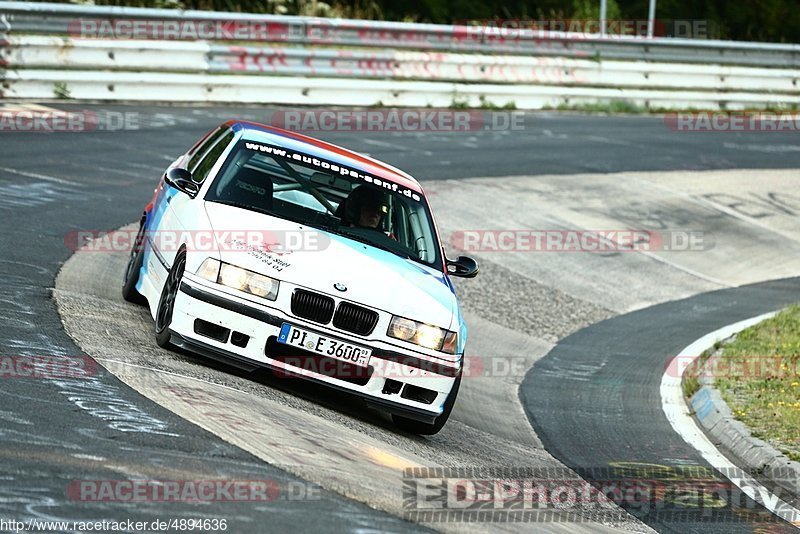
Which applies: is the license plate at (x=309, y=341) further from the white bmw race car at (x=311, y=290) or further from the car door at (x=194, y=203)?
the car door at (x=194, y=203)

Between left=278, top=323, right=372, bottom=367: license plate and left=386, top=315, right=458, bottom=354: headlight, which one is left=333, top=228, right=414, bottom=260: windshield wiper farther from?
left=278, top=323, right=372, bottom=367: license plate

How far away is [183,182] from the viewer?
29.2 feet

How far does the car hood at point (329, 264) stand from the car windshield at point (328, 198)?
195 mm

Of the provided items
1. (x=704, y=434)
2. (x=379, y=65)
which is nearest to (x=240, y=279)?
(x=704, y=434)

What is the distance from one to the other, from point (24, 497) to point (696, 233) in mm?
13801

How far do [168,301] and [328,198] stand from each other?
1.61m

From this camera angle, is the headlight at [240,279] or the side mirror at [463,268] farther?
the side mirror at [463,268]

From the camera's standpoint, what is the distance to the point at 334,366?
7738mm

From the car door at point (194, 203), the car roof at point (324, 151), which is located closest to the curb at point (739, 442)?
the car roof at point (324, 151)

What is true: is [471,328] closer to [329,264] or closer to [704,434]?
[704,434]

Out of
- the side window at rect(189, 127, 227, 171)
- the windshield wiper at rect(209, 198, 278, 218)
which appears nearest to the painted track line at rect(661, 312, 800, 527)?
the windshield wiper at rect(209, 198, 278, 218)

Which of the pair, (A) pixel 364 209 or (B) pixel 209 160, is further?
(B) pixel 209 160

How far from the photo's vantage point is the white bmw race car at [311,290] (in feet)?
25.3

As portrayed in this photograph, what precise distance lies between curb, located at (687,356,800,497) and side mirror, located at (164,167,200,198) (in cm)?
427
